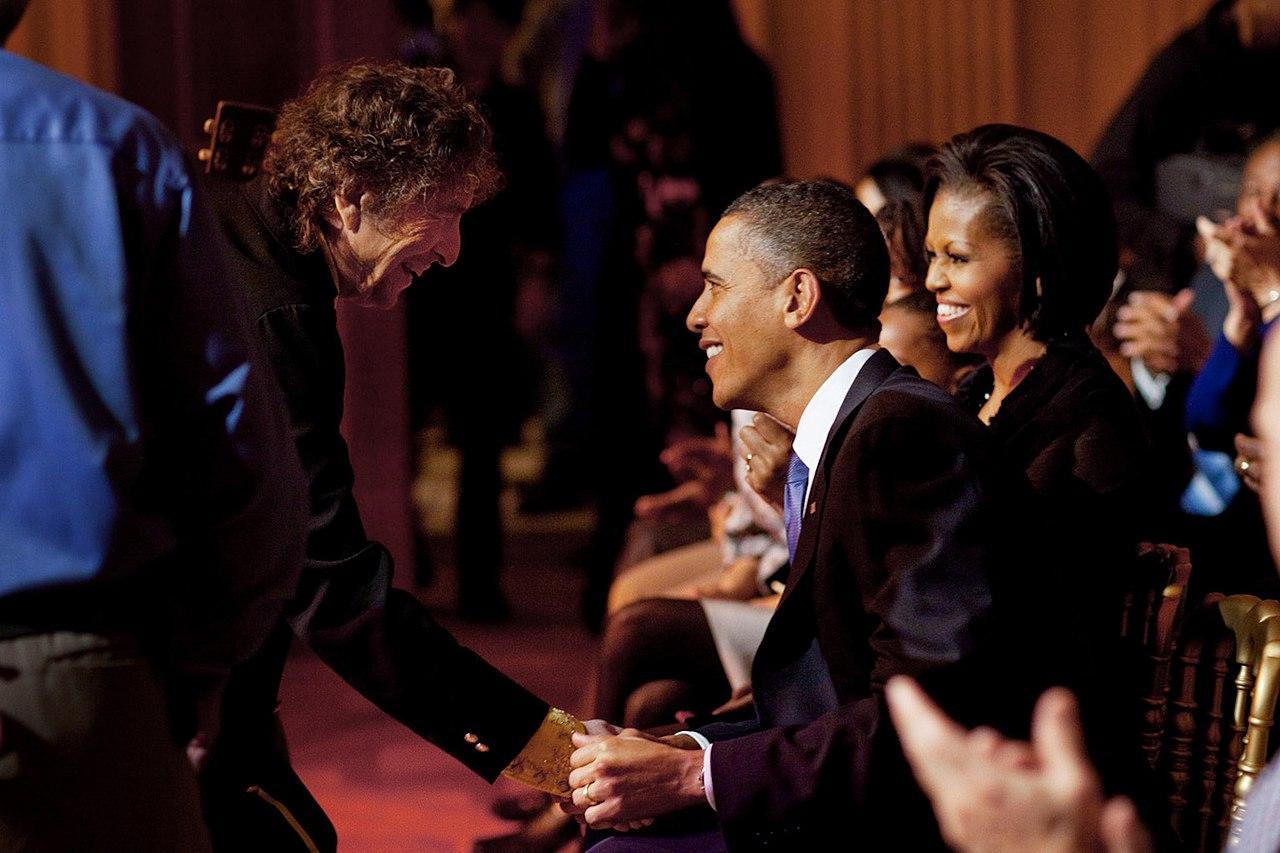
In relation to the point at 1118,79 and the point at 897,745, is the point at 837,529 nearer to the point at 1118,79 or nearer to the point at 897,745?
the point at 897,745

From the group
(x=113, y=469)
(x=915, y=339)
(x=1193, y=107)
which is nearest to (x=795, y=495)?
(x=915, y=339)

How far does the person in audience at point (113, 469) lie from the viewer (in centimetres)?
117

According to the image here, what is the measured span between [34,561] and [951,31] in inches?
192

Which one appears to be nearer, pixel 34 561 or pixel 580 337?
pixel 34 561

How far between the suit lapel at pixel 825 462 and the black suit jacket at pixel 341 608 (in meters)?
0.39

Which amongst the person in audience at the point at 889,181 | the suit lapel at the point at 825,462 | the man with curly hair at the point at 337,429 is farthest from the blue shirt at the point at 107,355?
the person in audience at the point at 889,181

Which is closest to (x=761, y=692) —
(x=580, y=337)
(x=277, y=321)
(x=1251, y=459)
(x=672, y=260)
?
(x=277, y=321)

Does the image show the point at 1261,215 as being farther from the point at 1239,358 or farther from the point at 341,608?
the point at 341,608

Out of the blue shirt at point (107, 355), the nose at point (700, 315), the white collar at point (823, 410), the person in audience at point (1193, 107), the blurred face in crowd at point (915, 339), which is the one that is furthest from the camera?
the person in audience at point (1193, 107)

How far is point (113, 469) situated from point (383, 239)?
0.80 m

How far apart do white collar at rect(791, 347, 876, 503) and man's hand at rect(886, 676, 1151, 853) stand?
0.89 metres

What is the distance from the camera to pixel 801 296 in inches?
73.7

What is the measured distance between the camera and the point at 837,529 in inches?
66.1

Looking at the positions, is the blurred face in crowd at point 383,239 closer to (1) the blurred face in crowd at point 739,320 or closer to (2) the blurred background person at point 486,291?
(1) the blurred face in crowd at point 739,320
